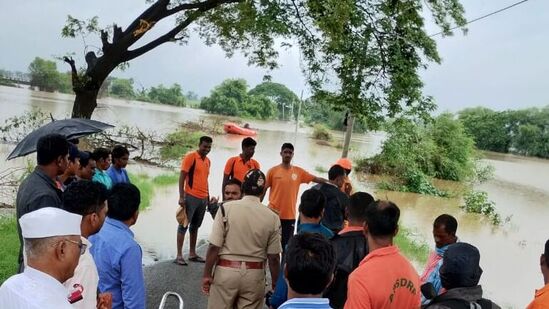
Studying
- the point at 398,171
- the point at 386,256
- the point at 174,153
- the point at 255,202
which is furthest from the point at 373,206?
the point at 398,171

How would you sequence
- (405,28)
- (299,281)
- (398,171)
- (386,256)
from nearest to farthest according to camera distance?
1. (299,281)
2. (386,256)
3. (405,28)
4. (398,171)

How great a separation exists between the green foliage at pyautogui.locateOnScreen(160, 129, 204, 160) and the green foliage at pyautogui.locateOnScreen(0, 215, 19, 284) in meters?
11.2

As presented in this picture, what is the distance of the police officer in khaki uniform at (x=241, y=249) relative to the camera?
10.7 feet

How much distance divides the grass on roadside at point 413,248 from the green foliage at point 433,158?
406 inches

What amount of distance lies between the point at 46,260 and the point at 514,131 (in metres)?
60.2

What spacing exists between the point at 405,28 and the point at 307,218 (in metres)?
4.46

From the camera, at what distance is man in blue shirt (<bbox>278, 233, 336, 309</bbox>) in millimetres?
1803

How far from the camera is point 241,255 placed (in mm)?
3270

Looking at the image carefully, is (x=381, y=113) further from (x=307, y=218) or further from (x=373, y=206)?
(x=373, y=206)

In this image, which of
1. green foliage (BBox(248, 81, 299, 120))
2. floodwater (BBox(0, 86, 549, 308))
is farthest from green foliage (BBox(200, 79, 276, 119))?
floodwater (BBox(0, 86, 549, 308))

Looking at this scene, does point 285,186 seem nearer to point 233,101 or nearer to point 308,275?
point 308,275

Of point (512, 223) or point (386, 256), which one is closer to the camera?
point (386, 256)

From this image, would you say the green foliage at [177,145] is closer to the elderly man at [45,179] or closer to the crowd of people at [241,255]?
the crowd of people at [241,255]

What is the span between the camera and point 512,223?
17.9m
